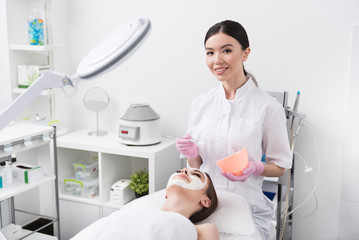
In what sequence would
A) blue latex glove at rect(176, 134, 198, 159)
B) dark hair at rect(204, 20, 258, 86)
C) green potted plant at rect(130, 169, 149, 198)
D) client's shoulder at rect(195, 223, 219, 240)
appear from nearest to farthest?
1. client's shoulder at rect(195, 223, 219, 240)
2. dark hair at rect(204, 20, 258, 86)
3. blue latex glove at rect(176, 134, 198, 159)
4. green potted plant at rect(130, 169, 149, 198)

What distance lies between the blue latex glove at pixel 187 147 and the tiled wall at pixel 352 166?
3.75 ft

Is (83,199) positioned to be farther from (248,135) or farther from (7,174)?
(248,135)

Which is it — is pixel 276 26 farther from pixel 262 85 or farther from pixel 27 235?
pixel 27 235

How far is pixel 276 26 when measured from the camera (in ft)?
8.30

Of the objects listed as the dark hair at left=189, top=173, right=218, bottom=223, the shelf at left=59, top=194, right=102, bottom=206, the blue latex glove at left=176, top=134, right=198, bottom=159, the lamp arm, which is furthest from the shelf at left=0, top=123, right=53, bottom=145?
the lamp arm

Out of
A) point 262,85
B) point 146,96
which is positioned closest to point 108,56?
point 262,85

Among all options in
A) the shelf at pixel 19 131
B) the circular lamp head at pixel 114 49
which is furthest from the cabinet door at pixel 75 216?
the circular lamp head at pixel 114 49

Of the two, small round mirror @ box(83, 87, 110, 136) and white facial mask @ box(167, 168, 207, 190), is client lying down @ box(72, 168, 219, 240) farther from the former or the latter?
small round mirror @ box(83, 87, 110, 136)

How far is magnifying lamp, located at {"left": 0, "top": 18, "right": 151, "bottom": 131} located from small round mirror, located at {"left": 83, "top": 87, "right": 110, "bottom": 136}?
2.14m

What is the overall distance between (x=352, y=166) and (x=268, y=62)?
843 millimetres

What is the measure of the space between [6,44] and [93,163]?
1.03 m

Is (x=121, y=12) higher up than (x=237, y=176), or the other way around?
(x=121, y=12)

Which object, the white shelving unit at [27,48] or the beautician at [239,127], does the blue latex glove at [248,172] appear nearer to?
the beautician at [239,127]

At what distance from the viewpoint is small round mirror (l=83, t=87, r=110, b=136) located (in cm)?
293
